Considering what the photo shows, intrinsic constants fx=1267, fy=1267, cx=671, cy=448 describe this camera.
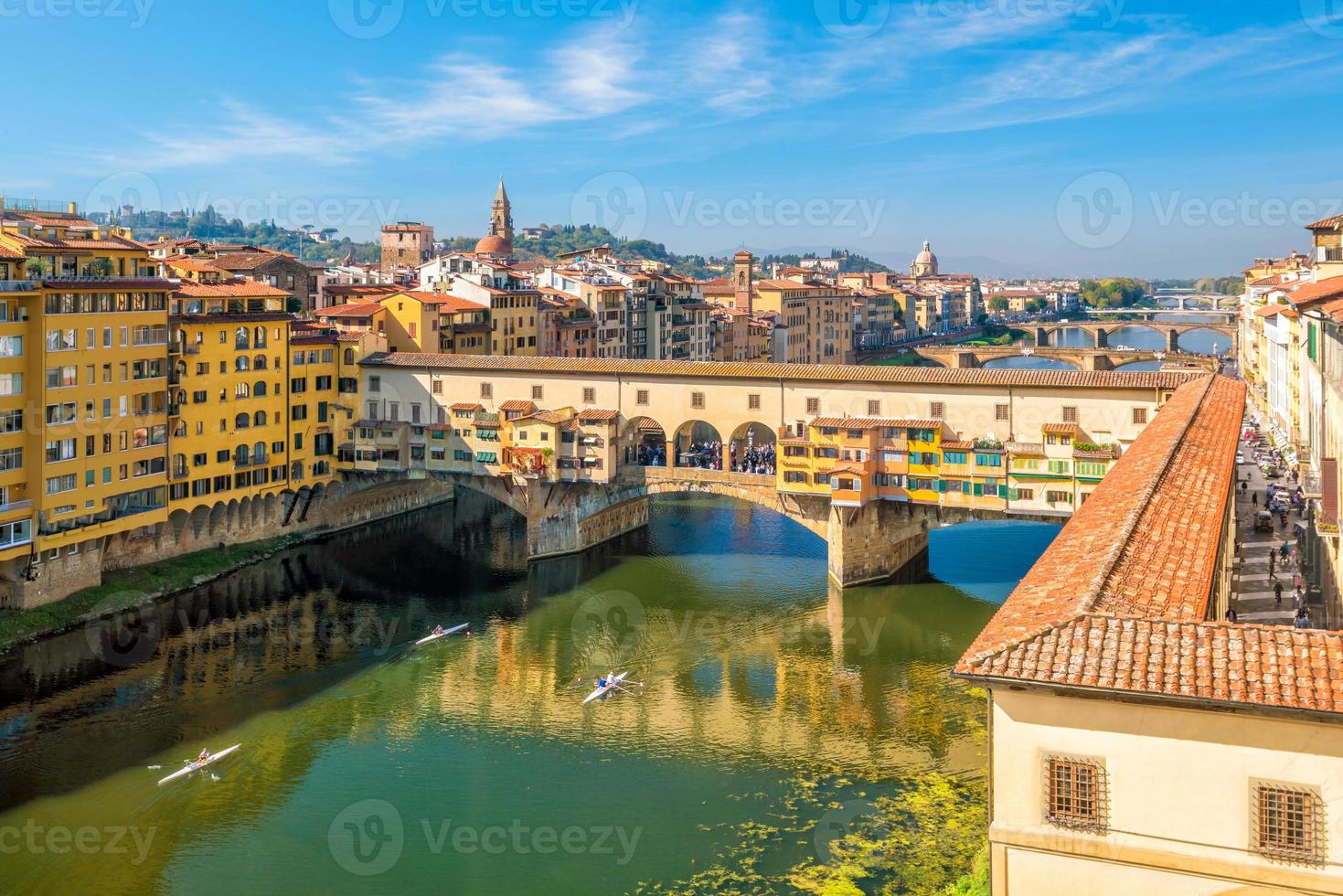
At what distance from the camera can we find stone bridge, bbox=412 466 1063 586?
123ft

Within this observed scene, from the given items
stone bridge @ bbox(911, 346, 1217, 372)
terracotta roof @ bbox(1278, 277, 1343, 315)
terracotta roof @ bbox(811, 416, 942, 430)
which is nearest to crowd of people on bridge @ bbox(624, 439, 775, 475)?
terracotta roof @ bbox(811, 416, 942, 430)

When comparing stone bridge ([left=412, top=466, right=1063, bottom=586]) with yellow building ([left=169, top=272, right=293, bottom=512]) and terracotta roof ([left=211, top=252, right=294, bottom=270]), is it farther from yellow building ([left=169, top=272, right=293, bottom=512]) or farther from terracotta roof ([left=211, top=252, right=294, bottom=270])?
terracotta roof ([left=211, top=252, right=294, bottom=270])

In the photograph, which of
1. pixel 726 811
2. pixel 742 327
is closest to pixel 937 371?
pixel 726 811

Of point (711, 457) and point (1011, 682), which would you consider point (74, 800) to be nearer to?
point (1011, 682)

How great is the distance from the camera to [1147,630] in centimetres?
1148

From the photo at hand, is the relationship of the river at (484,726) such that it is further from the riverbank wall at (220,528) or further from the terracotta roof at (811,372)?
the terracotta roof at (811,372)

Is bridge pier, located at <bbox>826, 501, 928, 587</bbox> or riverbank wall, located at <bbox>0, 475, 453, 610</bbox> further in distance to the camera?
bridge pier, located at <bbox>826, 501, 928, 587</bbox>

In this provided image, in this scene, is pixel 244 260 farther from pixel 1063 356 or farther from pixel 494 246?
pixel 1063 356

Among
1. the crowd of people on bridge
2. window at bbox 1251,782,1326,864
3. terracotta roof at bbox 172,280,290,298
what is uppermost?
terracotta roof at bbox 172,280,290,298

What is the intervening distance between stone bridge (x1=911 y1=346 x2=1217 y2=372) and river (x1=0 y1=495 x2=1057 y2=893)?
5135 centimetres

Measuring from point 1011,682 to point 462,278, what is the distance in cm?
4816

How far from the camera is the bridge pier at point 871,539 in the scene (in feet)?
123

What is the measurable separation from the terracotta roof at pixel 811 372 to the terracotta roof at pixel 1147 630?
1780 cm

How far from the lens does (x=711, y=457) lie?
46875 mm
